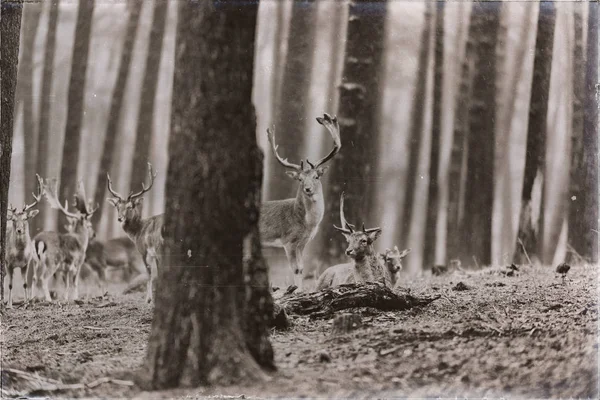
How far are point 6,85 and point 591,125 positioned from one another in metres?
5.88

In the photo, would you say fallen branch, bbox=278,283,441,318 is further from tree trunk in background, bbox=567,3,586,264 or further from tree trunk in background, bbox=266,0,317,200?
tree trunk in background, bbox=567,3,586,264

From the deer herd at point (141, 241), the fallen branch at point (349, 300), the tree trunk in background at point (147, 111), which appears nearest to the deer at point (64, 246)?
the deer herd at point (141, 241)

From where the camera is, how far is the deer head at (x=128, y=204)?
7.61 m

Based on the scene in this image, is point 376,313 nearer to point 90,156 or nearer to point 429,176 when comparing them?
point 429,176

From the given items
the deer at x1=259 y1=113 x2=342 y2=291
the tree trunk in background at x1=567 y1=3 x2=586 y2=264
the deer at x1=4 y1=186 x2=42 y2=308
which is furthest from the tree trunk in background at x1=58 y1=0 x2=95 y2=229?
Answer: the tree trunk in background at x1=567 y1=3 x2=586 y2=264

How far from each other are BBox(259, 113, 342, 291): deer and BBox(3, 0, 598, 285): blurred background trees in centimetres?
8

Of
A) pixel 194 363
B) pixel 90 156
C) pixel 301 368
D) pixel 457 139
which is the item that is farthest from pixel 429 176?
pixel 90 156

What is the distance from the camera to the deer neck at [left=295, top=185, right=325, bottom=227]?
730cm

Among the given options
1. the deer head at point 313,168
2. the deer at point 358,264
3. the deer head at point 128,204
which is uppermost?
the deer head at point 313,168

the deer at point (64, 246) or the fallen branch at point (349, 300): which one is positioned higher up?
the deer at point (64, 246)

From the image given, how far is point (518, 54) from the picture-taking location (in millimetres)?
7340

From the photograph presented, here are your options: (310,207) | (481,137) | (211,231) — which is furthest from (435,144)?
(211,231)

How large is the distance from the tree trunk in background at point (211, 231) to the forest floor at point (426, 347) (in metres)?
0.30

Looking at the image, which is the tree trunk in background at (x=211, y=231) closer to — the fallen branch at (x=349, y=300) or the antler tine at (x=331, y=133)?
the fallen branch at (x=349, y=300)
